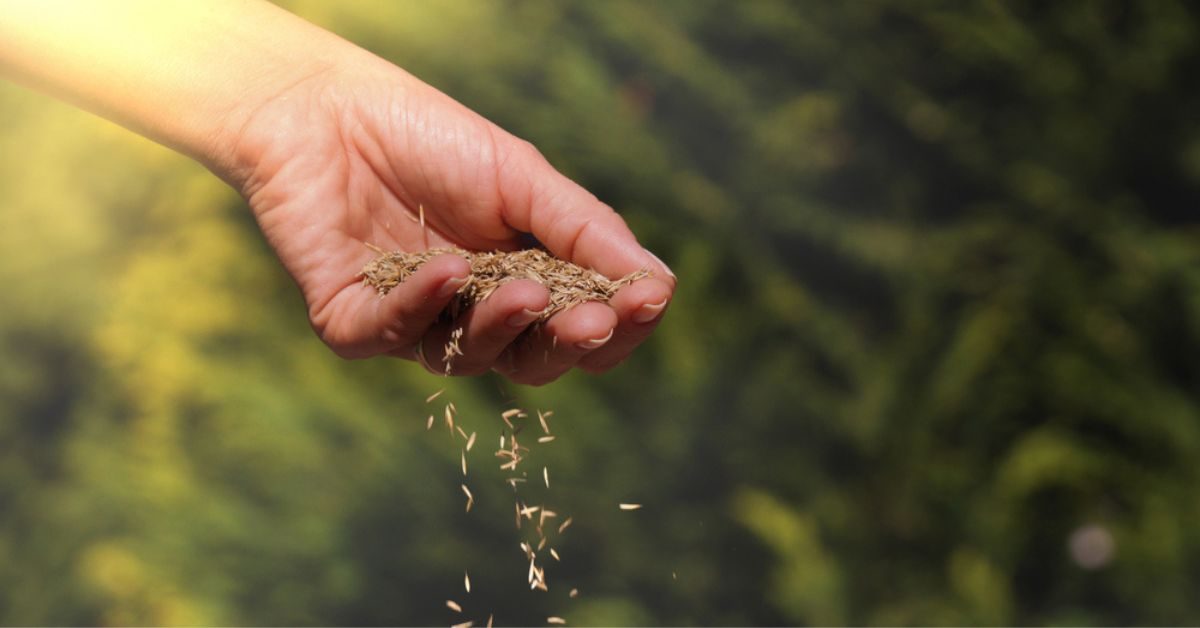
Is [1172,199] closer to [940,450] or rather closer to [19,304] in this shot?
[940,450]

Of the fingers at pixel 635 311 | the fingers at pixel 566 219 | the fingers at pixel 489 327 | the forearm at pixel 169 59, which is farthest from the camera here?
the forearm at pixel 169 59

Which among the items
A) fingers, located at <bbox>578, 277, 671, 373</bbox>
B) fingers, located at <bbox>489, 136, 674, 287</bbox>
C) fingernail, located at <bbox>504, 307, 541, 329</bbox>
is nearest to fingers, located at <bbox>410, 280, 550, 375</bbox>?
fingernail, located at <bbox>504, 307, 541, 329</bbox>

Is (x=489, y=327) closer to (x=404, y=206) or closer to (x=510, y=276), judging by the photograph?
(x=510, y=276)

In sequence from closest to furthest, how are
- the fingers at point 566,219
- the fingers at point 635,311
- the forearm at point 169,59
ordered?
the fingers at point 635,311, the fingers at point 566,219, the forearm at point 169,59

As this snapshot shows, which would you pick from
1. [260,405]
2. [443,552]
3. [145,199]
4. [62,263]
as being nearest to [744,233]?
[443,552]

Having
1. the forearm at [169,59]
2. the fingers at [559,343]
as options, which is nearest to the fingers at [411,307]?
the fingers at [559,343]

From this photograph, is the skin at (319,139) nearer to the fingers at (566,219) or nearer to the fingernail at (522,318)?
the fingers at (566,219)

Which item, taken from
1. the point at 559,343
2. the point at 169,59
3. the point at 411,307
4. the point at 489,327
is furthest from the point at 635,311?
the point at 169,59
